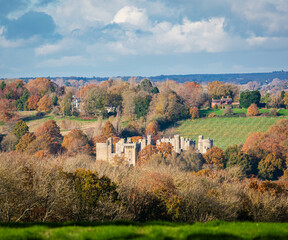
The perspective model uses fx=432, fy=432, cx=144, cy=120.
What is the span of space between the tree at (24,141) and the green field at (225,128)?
22974mm

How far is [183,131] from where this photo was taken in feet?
228

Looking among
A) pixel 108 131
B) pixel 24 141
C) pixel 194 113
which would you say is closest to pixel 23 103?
pixel 24 141

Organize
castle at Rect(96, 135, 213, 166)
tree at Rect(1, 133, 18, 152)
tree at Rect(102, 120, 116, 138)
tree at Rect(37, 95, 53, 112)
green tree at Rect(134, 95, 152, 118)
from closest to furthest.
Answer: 1. castle at Rect(96, 135, 213, 166)
2. tree at Rect(1, 133, 18, 152)
3. tree at Rect(102, 120, 116, 138)
4. green tree at Rect(134, 95, 152, 118)
5. tree at Rect(37, 95, 53, 112)

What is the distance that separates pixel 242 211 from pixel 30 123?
201 feet

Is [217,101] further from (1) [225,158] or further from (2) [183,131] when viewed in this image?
(1) [225,158]

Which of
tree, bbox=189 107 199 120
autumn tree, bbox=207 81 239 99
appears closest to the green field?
tree, bbox=189 107 199 120

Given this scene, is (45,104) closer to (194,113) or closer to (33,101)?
(33,101)

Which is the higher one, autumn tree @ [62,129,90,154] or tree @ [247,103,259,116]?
tree @ [247,103,259,116]

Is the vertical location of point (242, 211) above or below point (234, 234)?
below

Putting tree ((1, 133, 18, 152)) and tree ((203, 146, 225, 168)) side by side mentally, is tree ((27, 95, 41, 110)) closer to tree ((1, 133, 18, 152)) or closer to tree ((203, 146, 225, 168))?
tree ((1, 133, 18, 152))

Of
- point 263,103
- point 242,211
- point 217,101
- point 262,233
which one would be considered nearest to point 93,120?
point 217,101

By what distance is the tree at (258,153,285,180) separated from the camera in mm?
49000

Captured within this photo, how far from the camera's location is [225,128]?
68.2 metres

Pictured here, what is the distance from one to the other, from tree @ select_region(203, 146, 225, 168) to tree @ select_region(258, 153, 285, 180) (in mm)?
4365
